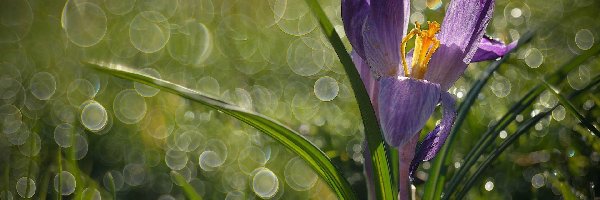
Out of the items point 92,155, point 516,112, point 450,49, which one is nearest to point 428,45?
point 450,49

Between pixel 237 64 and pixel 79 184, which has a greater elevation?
pixel 237 64

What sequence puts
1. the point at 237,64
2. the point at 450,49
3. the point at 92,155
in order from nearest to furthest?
the point at 450,49
the point at 92,155
the point at 237,64

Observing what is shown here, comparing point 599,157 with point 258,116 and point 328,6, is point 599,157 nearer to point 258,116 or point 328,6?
point 258,116

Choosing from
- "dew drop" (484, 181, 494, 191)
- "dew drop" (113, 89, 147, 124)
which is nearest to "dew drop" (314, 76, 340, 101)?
"dew drop" (113, 89, 147, 124)

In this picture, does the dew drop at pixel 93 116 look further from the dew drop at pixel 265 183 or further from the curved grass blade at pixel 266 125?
the curved grass blade at pixel 266 125

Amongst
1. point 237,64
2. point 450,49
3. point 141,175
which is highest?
point 237,64

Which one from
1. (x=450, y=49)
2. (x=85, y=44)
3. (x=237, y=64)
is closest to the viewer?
(x=450, y=49)
